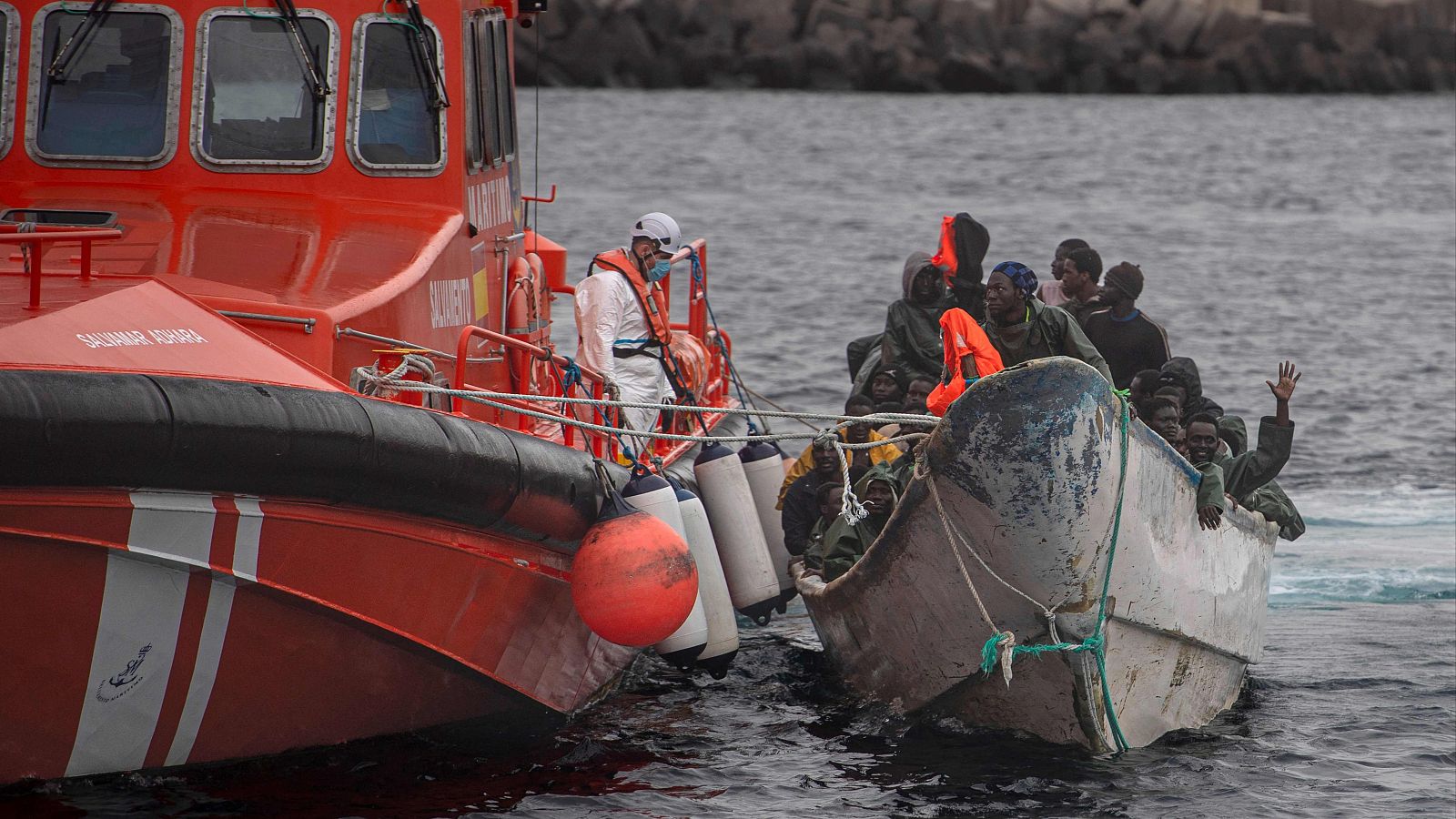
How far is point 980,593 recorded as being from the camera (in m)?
6.41

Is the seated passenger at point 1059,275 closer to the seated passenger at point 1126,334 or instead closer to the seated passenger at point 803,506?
the seated passenger at point 1126,334

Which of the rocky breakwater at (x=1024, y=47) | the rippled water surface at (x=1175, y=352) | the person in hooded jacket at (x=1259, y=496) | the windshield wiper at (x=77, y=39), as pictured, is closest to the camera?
the rippled water surface at (x=1175, y=352)

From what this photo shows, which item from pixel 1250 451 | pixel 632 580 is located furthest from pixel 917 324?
pixel 632 580

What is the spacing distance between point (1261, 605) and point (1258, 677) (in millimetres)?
517

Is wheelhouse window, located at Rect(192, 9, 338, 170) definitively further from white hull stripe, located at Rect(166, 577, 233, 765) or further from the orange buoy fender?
white hull stripe, located at Rect(166, 577, 233, 765)

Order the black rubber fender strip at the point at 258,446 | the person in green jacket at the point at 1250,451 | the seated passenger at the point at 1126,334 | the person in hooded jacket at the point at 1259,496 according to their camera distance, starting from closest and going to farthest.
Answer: the black rubber fender strip at the point at 258,446 < the person in green jacket at the point at 1250,451 < the person in hooded jacket at the point at 1259,496 < the seated passenger at the point at 1126,334

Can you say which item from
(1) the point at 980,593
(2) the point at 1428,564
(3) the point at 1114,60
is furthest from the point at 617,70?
(1) the point at 980,593

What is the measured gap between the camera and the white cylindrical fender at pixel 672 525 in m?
6.73

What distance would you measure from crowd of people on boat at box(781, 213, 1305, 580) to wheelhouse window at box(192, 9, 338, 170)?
7.93 feet

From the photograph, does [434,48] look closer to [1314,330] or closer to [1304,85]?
[1314,330]

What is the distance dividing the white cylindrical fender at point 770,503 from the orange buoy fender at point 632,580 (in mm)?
2488

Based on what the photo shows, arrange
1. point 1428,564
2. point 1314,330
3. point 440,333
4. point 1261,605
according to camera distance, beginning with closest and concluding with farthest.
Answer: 1. point 440,333
2. point 1261,605
3. point 1428,564
4. point 1314,330

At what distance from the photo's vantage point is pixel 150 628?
5348 millimetres

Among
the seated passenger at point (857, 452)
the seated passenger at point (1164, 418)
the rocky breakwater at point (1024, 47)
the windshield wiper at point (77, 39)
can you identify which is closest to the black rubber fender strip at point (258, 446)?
the windshield wiper at point (77, 39)
